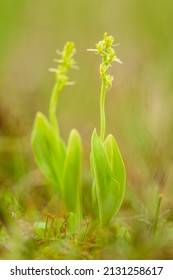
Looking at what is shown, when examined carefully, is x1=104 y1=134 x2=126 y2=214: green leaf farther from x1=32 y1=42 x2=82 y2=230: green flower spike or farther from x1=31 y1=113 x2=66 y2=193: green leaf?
x1=31 y1=113 x2=66 y2=193: green leaf

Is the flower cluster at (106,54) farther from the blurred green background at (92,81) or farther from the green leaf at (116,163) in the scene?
the blurred green background at (92,81)

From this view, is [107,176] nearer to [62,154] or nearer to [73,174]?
[73,174]

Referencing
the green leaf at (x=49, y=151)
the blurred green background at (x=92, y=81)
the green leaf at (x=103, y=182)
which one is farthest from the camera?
the blurred green background at (x=92, y=81)

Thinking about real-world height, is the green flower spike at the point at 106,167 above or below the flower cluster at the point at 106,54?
below

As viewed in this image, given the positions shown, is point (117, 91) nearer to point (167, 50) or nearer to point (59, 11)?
point (167, 50)

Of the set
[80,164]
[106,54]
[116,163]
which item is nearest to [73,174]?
[80,164]

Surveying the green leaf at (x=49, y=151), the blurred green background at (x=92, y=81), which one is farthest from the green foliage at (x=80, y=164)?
the blurred green background at (x=92, y=81)

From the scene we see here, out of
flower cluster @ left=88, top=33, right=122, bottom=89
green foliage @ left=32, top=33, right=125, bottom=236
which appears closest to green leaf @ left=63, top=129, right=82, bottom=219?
green foliage @ left=32, top=33, right=125, bottom=236

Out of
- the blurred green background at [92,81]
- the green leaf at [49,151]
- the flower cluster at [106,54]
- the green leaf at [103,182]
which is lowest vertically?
the green leaf at [103,182]
